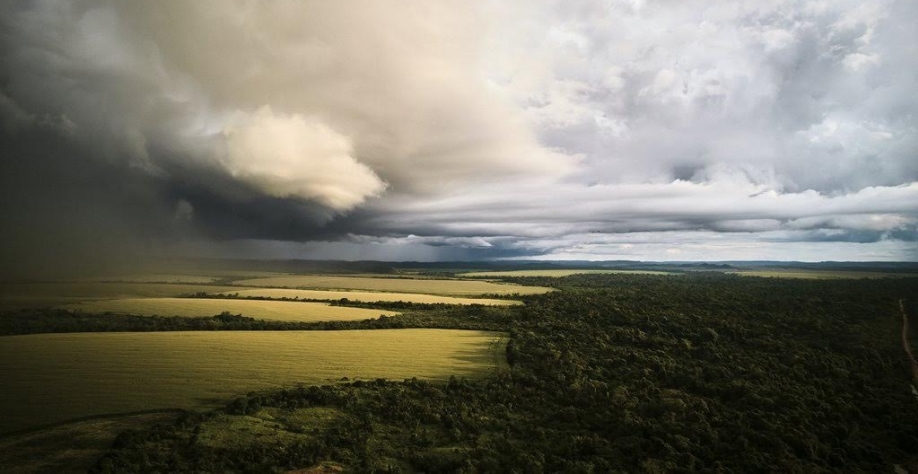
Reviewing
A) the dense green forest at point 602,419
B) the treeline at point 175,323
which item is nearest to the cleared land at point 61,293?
the treeline at point 175,323

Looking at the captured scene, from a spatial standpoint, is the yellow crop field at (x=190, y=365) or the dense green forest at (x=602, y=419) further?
the yellow crop field at (x=190, y=365)

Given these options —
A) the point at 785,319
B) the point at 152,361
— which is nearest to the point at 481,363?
the point at 152,361

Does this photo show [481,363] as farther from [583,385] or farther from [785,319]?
[785,319]

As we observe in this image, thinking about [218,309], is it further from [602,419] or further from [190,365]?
[602,419]

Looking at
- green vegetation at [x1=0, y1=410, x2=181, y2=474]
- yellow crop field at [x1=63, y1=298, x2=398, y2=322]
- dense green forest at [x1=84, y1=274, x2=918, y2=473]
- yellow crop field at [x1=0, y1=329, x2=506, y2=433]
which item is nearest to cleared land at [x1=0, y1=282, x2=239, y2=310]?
yellow crop field at [x1=63, y1=298, x2=398, y2=322]

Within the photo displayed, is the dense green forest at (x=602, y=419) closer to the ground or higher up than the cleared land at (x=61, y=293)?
closer to the ground

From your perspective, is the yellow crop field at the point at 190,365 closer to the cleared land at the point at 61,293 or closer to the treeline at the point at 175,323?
the treeline at the point at 175,323
